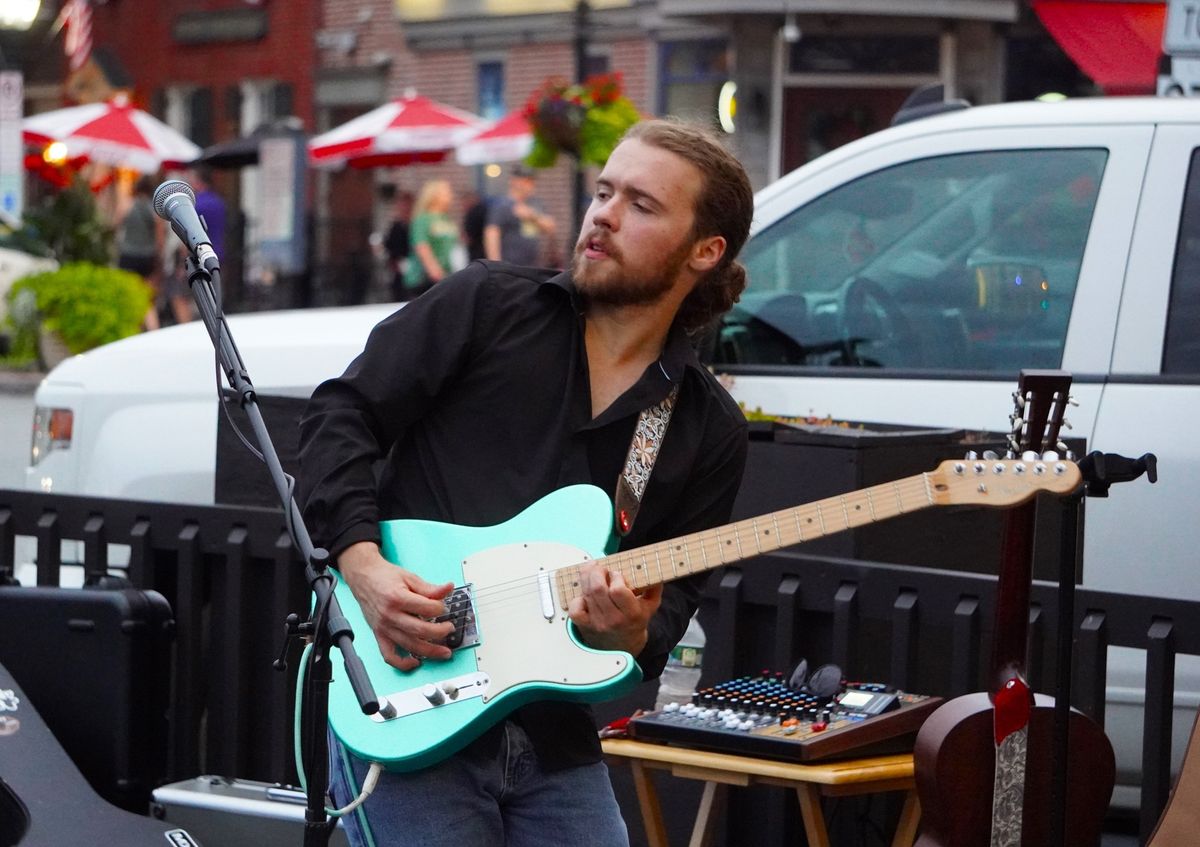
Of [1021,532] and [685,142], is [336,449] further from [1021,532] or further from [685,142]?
[1021,532]

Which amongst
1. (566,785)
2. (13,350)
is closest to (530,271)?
(566,785)

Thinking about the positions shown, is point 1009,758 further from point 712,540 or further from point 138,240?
point 138,240

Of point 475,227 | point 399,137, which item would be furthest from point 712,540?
point 399,137

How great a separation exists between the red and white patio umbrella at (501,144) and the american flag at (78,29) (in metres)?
12.6

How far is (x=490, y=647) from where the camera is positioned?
302 centimetres

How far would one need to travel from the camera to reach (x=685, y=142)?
3240mm

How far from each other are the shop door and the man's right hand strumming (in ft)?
57.4

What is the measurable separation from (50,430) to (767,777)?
121 inches

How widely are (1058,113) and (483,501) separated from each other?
2.66 m

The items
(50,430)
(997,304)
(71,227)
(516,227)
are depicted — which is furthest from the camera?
(71,227)

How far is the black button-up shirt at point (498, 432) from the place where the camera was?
3.09 metres

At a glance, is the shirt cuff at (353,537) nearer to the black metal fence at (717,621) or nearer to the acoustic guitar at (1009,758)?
the acoustic guitar at (1009,758)

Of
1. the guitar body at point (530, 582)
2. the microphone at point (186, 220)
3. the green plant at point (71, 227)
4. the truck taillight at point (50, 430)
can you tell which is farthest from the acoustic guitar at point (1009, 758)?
the green plant at point (71, 227)

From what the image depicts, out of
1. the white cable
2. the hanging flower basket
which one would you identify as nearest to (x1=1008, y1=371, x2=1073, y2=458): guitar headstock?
the white cable
